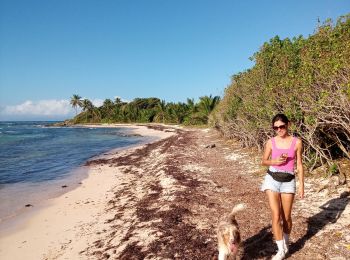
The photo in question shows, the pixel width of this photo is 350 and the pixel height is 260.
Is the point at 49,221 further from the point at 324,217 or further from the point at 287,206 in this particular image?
the point at 324,217

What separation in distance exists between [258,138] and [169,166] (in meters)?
6.04

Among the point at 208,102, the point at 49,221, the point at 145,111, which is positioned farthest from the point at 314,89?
the point at 145,111

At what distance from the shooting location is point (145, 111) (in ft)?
323

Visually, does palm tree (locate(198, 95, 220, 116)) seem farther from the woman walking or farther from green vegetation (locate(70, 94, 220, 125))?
the woman walking

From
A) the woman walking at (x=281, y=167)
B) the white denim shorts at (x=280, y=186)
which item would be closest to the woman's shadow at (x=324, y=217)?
the woman walking at (x=281, y=167)

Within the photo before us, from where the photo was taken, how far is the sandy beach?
6297 millimetres

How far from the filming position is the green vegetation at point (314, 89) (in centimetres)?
898

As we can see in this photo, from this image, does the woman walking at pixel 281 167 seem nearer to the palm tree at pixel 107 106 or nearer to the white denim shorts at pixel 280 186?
the white denim shorts at pixel 280 186

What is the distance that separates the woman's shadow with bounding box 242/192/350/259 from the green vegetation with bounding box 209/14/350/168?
2.45 meters

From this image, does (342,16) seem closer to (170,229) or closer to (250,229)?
(250,229)


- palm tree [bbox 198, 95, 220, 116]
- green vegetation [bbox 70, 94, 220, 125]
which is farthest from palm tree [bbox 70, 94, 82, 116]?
palm tree [bbox 198, 95, 220, 116]

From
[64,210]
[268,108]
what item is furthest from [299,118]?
[64,210]

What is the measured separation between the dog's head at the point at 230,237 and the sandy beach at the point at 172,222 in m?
1.18

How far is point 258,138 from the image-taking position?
1886 cm
